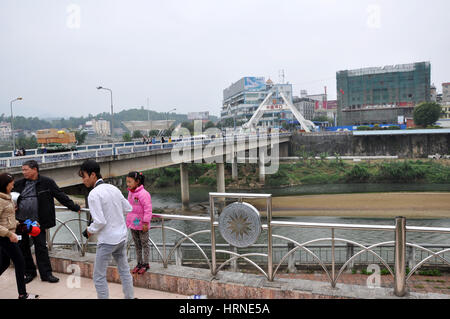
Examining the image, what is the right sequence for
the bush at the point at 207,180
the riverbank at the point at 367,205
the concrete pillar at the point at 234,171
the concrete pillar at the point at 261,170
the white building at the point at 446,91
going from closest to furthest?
1. the riverbank at the point at 367,205
2. the concrete pillar at the point at 261,170
3. the bush at the point at 207,180
4. the concrete pillar at the point at 234,171
5. the white building at the point at 446,91

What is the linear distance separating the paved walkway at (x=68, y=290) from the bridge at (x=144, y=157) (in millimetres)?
8983

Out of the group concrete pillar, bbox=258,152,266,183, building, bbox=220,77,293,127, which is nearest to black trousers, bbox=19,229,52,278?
concrete pillar, bbox=258,152,266,183

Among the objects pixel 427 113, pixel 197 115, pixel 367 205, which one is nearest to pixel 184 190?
pixel 367 205

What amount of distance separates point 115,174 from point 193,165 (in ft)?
78.9

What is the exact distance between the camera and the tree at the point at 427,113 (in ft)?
170

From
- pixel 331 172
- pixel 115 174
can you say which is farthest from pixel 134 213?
pixel 331 172

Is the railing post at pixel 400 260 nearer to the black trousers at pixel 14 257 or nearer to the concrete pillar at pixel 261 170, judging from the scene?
the black trousers at pixel 14 257

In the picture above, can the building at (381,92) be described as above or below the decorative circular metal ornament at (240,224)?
above

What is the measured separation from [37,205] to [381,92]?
72.4 m

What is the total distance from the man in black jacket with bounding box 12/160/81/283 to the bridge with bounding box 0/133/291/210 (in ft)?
29.4

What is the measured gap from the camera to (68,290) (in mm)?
4359

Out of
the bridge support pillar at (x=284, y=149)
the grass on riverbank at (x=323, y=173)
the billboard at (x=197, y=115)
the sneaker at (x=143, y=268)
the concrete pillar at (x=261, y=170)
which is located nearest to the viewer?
the sneaker at (x=143, y=268)

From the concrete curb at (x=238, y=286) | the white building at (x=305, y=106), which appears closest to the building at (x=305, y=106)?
the white building at (x=305, y=106)
